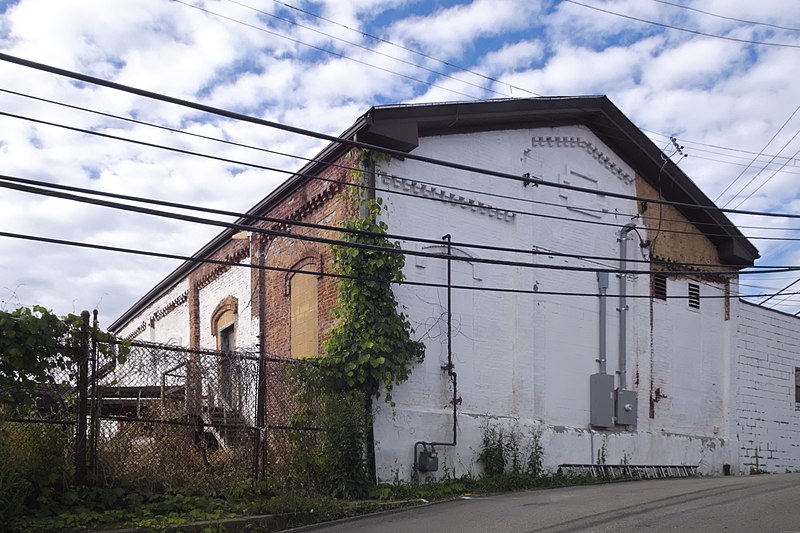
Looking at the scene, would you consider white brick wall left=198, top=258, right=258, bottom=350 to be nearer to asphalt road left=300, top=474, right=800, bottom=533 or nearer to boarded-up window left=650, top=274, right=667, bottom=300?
asphalt road left=300, top=474, right=800, bottom=533

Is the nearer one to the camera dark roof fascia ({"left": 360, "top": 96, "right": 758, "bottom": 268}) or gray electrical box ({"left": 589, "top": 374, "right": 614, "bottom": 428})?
dark roof fascia ({"left": 360, "top": 96, "right": 758, "bottom": 268})

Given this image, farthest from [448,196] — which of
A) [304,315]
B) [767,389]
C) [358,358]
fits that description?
[767,389]

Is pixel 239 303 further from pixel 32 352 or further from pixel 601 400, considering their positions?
pixel 32 352

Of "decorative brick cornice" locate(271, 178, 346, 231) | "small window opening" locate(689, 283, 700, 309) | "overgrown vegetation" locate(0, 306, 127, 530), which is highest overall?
"decorative brick cornice" locate(271, 178, 346, 231)

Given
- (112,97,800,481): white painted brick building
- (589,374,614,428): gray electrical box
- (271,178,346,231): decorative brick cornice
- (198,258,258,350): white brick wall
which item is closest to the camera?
(112,97,800,481): white painted brick building

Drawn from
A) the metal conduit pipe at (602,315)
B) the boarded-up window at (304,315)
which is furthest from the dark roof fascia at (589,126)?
the boarded-up window at (304,315)

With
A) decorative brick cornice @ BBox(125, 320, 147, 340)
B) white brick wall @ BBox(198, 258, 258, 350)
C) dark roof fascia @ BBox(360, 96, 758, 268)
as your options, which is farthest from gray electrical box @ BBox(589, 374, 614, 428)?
decorative brick cornice @ BBox(125, 320, 147, 340)

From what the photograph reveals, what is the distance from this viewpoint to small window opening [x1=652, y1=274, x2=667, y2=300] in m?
20.7

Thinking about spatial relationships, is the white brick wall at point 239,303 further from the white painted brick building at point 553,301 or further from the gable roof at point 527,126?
the gable roof at point 527,126

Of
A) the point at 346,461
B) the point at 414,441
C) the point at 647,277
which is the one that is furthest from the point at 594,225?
the point at 346,461

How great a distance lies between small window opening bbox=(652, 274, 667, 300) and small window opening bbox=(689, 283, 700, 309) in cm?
110

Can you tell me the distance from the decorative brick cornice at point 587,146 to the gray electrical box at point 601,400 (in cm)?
493

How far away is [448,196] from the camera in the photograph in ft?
53.6

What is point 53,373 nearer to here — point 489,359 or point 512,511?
point 512,511
